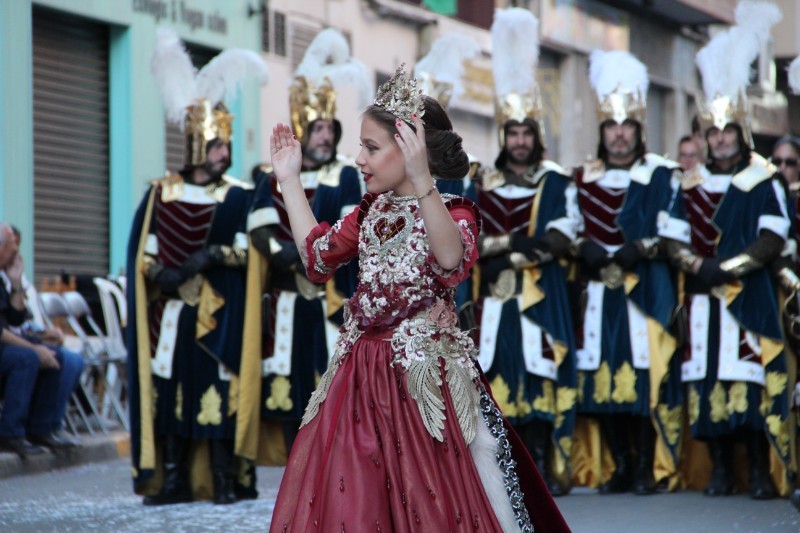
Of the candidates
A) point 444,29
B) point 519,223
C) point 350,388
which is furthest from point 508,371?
point 444,29

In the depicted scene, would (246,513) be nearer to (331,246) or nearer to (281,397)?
(281,397)

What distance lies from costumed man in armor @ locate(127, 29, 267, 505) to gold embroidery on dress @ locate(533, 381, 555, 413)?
1655 mm

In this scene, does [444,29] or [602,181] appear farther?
[444,29]

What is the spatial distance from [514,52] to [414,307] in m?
5.14

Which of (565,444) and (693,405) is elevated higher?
(693,405)

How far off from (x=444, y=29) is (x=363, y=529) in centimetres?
1741

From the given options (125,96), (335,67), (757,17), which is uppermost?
(125,96)

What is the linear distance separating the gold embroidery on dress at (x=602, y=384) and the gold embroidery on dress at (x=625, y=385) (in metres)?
0.04

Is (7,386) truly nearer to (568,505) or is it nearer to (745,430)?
(568,505)

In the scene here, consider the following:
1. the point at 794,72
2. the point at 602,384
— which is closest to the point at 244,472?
the point at 602,384

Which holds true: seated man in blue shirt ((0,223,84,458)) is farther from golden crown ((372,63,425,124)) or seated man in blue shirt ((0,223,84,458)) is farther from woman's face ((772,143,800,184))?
golden crown ((372,63,425,124))

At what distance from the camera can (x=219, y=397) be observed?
8.86 m

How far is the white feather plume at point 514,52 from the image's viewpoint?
959 centimetres

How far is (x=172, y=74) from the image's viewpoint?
31.3 ft
